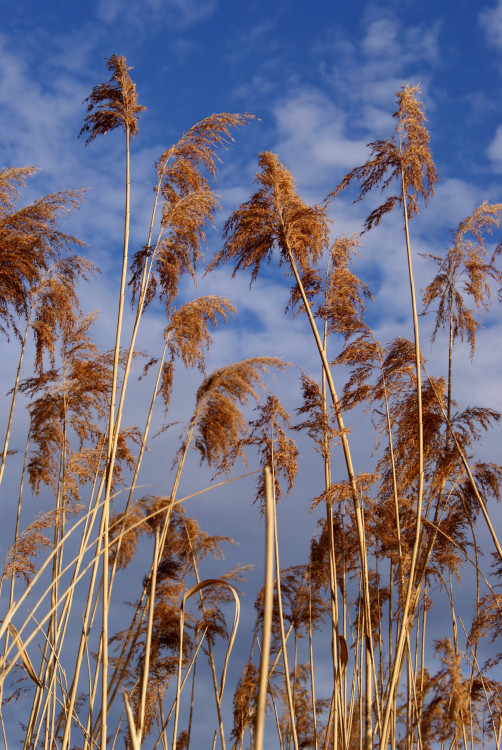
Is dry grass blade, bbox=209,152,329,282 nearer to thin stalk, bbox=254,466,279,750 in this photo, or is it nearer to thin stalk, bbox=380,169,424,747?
thin stalk, bbox=380,169,424,747

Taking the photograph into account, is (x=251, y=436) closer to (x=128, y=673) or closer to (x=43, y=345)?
(x=43, y=345)

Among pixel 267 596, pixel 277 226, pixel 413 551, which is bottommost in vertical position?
pixel 267 596

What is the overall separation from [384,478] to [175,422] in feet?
5.18

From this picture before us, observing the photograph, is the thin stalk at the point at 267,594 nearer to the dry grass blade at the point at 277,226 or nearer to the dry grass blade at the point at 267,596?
the dry grass blade at the point at 267,596

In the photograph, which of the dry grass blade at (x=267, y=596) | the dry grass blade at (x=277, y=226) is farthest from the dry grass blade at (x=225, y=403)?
the dry grass blade at (x=267, y=596)

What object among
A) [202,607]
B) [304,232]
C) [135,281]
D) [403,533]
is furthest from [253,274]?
[202,607]

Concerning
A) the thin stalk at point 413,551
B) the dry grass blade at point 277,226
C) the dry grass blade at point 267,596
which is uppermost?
the dry grass blade at point 277,226

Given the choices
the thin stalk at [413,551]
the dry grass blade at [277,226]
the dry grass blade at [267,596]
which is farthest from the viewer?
the dry grass blade at [277,226]

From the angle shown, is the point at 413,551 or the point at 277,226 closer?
the point at 413,551

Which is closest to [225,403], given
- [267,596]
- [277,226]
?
[277,226]

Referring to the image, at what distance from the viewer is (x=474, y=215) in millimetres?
5289

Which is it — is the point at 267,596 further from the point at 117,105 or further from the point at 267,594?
the point at 117,105

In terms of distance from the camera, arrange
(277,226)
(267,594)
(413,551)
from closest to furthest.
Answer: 1. (267,594)
2. (413,551)
3. (277,226)

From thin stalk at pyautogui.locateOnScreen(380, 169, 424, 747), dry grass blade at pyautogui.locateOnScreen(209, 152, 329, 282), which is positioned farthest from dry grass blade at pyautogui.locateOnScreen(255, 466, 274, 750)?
dry grass blade at pyautogui.locateOnScreen(209, 152, 329, 282)
